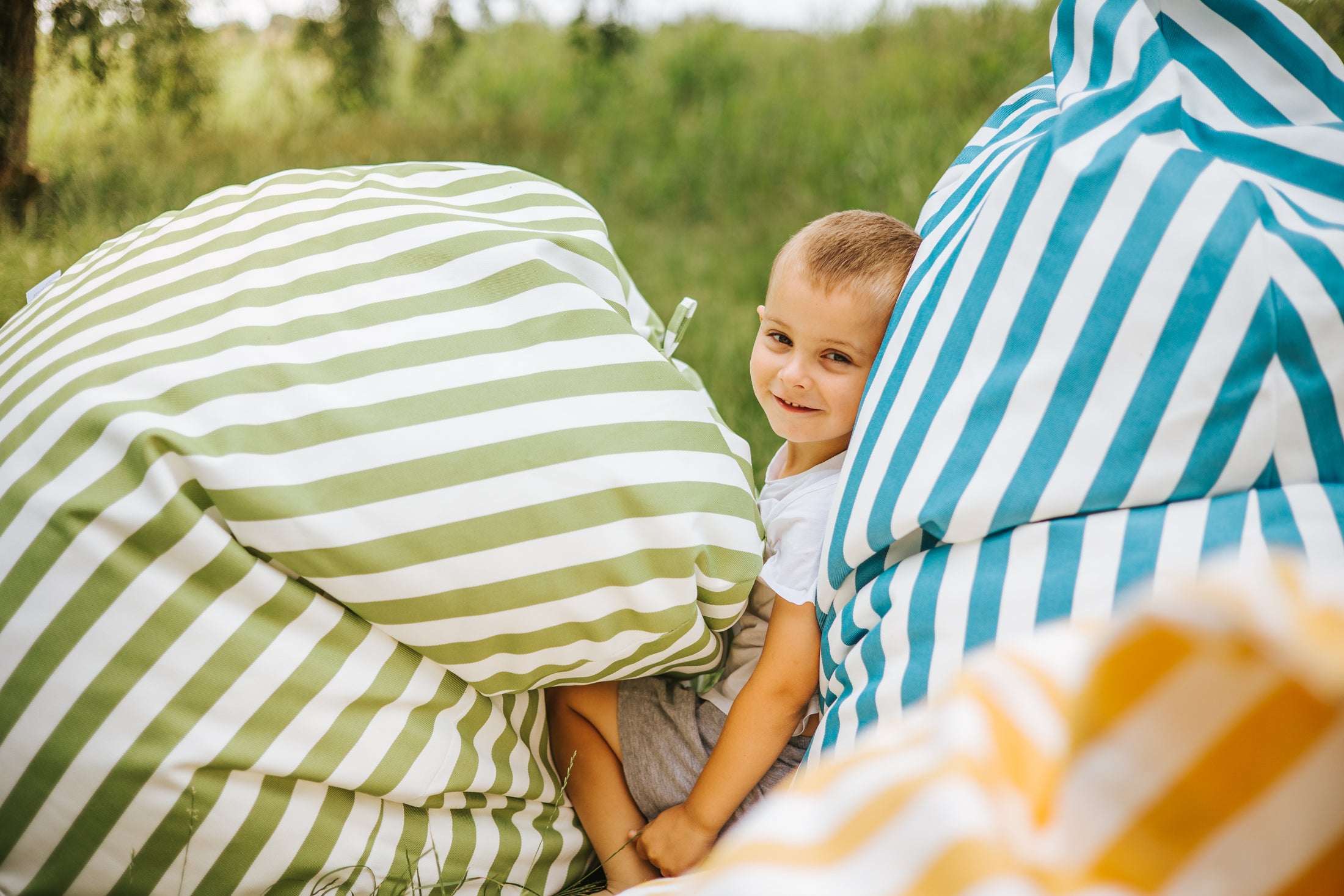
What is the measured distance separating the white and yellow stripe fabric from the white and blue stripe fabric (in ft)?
1.25

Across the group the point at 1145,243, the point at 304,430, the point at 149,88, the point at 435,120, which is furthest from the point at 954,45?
the point at 304,430

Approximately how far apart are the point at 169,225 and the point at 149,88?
1.16m

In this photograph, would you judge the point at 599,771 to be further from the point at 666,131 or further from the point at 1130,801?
the point at 666,131

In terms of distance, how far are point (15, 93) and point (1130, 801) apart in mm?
2252

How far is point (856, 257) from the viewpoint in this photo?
3.96ft

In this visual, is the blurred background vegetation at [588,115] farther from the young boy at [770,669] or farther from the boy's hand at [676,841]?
the boy's hand at [676,841]

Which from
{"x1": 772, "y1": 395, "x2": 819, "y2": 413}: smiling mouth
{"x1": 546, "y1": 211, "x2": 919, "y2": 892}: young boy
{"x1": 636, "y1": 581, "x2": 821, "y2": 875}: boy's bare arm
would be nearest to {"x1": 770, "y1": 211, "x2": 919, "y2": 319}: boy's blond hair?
{"x1": 546, "y1": 211, "x2": 919, "y2": 892}: young boy

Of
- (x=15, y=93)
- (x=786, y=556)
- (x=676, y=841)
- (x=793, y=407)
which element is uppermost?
(x=15, y=93)

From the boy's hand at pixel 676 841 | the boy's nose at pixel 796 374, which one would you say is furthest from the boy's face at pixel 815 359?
the boy's hand at pixel 676 841

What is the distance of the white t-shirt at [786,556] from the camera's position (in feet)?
3.78

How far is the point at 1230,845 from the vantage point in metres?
0.43

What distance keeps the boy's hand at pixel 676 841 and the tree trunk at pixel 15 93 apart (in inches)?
72.9

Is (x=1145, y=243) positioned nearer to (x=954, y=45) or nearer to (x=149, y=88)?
(x=149, y=88)

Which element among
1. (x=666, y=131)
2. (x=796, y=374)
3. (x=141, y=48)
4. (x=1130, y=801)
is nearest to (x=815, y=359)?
(x=796, y=374)
